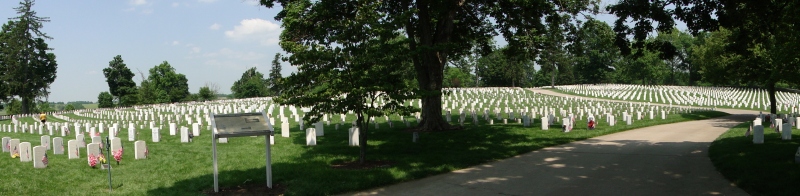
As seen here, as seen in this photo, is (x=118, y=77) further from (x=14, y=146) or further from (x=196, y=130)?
(x=14, y=146)

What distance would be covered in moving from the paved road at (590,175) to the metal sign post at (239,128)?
1.81 metres

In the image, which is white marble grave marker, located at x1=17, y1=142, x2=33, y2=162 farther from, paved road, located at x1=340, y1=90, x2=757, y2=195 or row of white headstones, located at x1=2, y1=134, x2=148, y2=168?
paved road, located at x1=340, y1=90, x2=757, y2=195

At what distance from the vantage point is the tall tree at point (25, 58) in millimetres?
61781

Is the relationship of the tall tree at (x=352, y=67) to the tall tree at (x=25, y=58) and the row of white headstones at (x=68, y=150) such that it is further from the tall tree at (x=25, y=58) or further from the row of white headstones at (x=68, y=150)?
the tall tree at (x=25, y=58)

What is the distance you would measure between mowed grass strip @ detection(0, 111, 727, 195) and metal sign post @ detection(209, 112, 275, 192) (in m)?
0.67

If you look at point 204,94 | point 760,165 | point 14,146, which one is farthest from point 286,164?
point 204,94

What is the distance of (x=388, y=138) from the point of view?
56.8ft

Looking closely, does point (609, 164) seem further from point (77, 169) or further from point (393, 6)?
point (77, 169)

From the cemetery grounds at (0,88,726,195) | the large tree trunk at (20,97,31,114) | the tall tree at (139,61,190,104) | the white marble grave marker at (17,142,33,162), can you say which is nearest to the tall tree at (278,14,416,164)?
the cemetery grounds at (0,88,726,195)

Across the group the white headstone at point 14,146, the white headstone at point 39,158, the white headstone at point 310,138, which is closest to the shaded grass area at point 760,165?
the white headstone at point 310,138

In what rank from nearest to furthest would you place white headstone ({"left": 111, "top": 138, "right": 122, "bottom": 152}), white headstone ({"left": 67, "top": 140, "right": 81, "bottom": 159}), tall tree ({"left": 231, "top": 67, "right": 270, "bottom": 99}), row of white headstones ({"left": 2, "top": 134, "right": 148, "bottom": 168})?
row of white headstones ({"left": 2, "top": 134, "right": 148, "bottom": 168}) < white headstone ({"left": 111, "top": 138, "right": 122, "bottom": 152}) < white headstone ({"left": 67, "top": 140, "right": 81, "bottom": 159}) < tall tree ({"left": 231, "top": 67, "right": 270, "bottom": 99})

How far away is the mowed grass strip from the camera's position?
361 inches

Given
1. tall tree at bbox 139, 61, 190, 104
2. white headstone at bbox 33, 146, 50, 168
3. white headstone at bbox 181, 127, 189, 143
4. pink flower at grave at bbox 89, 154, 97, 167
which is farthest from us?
tall tree at bbox 139, 61, 190, 104

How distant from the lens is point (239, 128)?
8.68 metres
